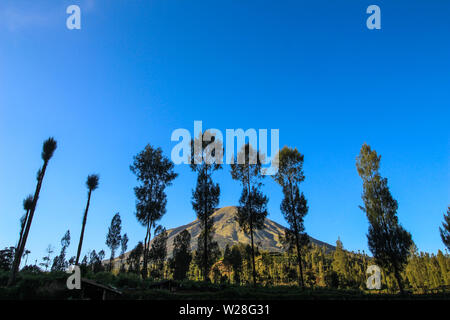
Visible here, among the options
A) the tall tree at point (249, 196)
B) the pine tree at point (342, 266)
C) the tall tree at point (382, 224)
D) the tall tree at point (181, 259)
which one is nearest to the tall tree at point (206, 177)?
the tall tree at point (249, 196)

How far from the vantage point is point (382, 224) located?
78.5 feet

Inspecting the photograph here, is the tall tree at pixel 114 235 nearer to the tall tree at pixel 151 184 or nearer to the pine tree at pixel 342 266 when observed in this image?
the tall tree at pixel 151 184

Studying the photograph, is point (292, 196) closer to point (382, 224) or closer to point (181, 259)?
point (382, 224)

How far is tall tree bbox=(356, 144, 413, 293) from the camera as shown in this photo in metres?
22.7

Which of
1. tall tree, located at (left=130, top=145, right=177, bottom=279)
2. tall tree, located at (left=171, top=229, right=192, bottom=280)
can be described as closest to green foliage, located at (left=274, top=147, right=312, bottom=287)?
tall tree, located at (left=130, top=145, right=177, bottom=279)

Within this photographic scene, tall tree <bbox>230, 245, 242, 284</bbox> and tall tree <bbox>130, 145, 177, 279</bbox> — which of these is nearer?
tall tree <bbox>130, 145, 177, 279</bbox>

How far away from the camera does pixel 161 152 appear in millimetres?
27516

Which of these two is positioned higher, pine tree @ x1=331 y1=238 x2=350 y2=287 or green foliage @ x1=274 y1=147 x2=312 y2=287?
green foliage @ x1=274 y1=147 x2=312 y2=287

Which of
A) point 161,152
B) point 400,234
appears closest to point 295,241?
point 400,234

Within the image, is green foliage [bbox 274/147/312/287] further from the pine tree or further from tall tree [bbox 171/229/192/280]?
the pine tree

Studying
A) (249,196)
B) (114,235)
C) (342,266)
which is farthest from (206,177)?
(342,266)

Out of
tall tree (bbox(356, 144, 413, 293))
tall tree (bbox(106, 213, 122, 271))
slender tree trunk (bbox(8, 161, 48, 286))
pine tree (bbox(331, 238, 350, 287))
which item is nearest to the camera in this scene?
slender tree trunk (bbox(8, 161, 48, 286))
